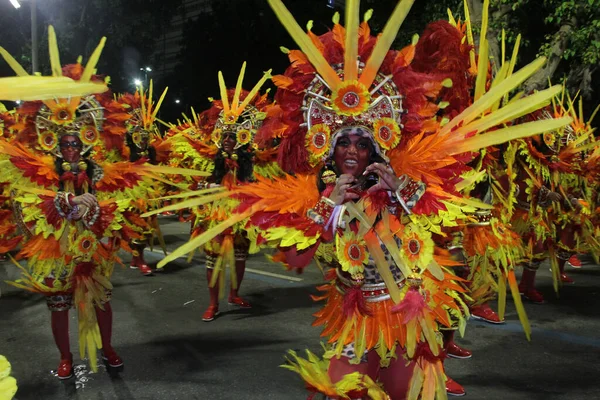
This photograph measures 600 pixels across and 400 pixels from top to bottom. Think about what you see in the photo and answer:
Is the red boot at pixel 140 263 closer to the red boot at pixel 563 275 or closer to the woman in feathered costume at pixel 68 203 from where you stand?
the woman in feathered costume at pixel 68 203

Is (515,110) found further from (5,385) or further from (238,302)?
(238,302)

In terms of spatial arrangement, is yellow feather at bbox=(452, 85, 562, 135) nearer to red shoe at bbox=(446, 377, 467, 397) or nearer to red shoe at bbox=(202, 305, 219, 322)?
red shoe at bbox=(446, 377, 467, 397)

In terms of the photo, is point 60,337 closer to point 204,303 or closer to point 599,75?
point 204,303

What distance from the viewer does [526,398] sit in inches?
152

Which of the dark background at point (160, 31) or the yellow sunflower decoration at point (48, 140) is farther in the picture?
the dark background at point (160, 31)

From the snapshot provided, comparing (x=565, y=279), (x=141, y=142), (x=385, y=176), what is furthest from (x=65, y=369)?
(x=565, y=279)

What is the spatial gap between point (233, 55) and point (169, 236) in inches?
409

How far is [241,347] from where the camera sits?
495 cm

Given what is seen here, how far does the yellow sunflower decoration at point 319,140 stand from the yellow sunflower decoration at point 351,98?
113mm

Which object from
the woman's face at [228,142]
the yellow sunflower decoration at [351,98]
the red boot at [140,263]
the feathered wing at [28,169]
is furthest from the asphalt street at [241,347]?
the yellow sunflower decoration at [351,98]

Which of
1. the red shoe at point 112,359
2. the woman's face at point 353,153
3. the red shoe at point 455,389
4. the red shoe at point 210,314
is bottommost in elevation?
the red shoe at point 455,389

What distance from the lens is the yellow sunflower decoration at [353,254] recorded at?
238 cm

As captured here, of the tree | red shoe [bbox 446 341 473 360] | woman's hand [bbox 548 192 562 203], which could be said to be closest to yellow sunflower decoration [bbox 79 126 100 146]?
red shoe [bbox 446 341 473 360]

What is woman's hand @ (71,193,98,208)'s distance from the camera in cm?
383
